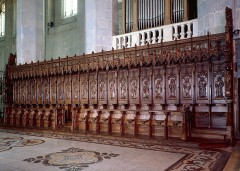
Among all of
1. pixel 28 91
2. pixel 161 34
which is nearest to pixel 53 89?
pixel 28 91

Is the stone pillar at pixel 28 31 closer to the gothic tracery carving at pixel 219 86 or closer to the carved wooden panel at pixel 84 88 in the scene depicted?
the carved wooden panel at pixel 84 88

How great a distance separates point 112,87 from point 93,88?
0.90 metres

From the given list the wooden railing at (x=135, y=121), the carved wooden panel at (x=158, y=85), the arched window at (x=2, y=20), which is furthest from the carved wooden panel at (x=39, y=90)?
the arched window at (x=2, y=20)

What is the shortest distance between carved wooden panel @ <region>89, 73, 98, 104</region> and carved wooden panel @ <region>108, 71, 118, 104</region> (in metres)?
0.64

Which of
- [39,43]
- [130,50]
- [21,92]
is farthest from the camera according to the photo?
[39,43]

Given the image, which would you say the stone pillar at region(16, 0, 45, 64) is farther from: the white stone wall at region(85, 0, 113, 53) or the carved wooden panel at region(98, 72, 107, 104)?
the carved wooden panel at region(98, 72, 107, 104)

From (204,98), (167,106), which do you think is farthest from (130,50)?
(204,98)

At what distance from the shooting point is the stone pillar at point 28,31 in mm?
13945

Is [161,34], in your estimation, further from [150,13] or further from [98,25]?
[98,25]

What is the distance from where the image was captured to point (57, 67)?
36.4 ft

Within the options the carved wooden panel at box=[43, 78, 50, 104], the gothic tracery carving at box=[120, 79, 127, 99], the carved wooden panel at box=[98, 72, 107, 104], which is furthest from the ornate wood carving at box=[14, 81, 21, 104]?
the gothic tracery carving at box=[120, 79, 127, 99]

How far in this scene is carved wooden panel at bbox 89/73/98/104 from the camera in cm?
1011

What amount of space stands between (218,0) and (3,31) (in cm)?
1931

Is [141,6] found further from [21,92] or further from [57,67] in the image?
[21,92]
